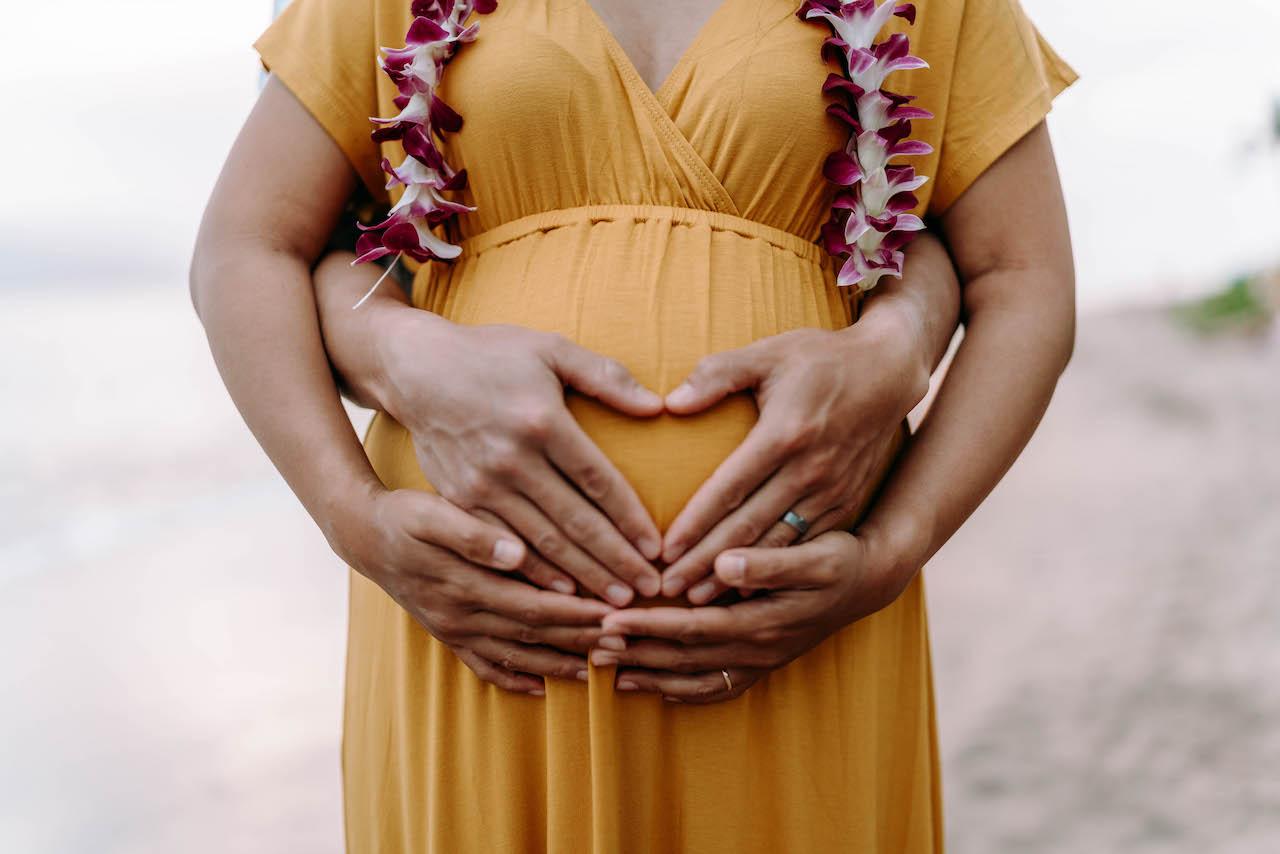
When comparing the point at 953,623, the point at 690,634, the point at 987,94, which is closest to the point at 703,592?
the point at 690,634

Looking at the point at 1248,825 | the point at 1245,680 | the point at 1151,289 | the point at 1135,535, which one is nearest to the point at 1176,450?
the point at 1135,535

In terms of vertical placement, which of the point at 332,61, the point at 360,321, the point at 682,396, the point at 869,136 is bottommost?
the point at 682,396

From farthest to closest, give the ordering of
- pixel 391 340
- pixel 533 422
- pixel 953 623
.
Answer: pixel 953 623
pixel 391 340
pixel 533 422

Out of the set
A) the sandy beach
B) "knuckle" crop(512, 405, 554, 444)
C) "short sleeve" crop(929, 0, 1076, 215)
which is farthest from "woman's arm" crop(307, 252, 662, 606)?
the sandy beach

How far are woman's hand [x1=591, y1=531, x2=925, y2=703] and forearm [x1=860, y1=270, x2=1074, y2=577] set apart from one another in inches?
3.4

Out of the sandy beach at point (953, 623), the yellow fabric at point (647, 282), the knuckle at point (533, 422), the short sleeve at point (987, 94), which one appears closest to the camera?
the knuckle at point (533, 422)

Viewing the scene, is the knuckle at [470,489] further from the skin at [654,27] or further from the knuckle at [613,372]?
the skin at [654,27]

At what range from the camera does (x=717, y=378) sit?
0.86 meters

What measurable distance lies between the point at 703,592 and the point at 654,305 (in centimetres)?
26

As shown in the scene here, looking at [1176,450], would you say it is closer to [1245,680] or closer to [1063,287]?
[1245,680]

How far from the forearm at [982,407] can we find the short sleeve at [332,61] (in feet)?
2.08

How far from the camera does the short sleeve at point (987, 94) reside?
102 centimetres

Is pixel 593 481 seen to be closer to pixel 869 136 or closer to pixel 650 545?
pixel 650 545

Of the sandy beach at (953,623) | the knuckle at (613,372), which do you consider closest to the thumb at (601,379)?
the knuckle at (613,372)
